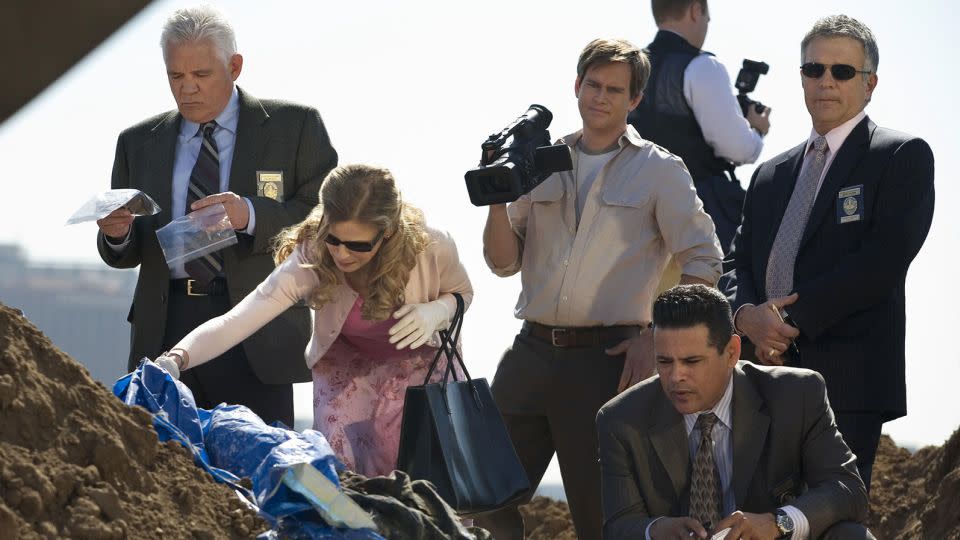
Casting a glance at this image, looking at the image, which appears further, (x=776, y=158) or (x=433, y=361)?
(x=776, y=158)

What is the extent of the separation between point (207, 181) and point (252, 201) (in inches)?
10.2

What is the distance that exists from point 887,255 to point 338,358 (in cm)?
164

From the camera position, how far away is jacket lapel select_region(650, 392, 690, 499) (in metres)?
4.52

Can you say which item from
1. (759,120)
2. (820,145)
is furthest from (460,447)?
(759,120)

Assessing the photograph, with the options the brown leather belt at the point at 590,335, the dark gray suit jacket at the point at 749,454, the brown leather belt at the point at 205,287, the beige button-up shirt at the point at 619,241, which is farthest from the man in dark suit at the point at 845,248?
the brown leather belt at the point at 205,287

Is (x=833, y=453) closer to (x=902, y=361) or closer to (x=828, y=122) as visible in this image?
(x=902, y=361)

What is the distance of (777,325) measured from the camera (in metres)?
5.02

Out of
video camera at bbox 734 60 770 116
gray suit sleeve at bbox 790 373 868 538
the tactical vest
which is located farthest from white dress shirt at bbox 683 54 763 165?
gray suit sleeve at bbox 790 373 868 538

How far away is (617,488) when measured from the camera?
455 cm

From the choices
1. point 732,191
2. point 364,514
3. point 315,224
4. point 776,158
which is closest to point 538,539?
point 732,191

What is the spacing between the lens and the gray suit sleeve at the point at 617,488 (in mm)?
4492

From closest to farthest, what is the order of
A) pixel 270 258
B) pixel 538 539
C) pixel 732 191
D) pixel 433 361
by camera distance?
1. pixel 433 361
2. pixel 270 258
3. pixel 732 191
4. pixel 538 539

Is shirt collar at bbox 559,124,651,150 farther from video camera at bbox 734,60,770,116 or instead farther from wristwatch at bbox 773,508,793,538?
wristwatch at bbox 773,508,793,538

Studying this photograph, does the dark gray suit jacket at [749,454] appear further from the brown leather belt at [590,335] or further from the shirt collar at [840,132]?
the shirt collar at [840,132]
